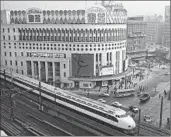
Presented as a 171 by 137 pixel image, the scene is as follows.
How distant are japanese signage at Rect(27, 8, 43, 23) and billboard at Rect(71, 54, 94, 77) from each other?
1452cm

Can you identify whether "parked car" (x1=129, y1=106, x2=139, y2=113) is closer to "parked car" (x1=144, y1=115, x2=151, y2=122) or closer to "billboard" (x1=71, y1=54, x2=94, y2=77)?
"parked car" (x1=144, y1=115, x2=151, y2=122)

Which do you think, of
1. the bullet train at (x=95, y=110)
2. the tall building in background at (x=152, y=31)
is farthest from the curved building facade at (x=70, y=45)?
the tall building in background at (x=152, y=31)

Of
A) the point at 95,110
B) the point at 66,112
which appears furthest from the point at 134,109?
the point at 66,112

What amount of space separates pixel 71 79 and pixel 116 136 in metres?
30.4

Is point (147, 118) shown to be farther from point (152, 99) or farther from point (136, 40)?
point (136, 40)

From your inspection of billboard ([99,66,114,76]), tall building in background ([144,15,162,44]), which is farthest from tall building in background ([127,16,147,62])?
tall building in background ([144,15,162,44])

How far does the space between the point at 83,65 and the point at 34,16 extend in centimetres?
1938

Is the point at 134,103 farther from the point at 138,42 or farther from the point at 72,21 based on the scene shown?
the point at 138,42

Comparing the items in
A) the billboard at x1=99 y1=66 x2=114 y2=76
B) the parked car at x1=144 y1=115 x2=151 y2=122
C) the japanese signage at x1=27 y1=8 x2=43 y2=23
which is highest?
the japanese signage at x1=27 y1=8 x2=43 y2=23

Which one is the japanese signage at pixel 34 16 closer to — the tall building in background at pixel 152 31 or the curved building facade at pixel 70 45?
the curved building facade at pixel 70 45

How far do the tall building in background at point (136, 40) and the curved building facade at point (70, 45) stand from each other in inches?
1297

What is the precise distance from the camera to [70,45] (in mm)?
63812

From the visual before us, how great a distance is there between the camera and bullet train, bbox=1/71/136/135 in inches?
1423

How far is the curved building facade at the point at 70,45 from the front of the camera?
208 ft
